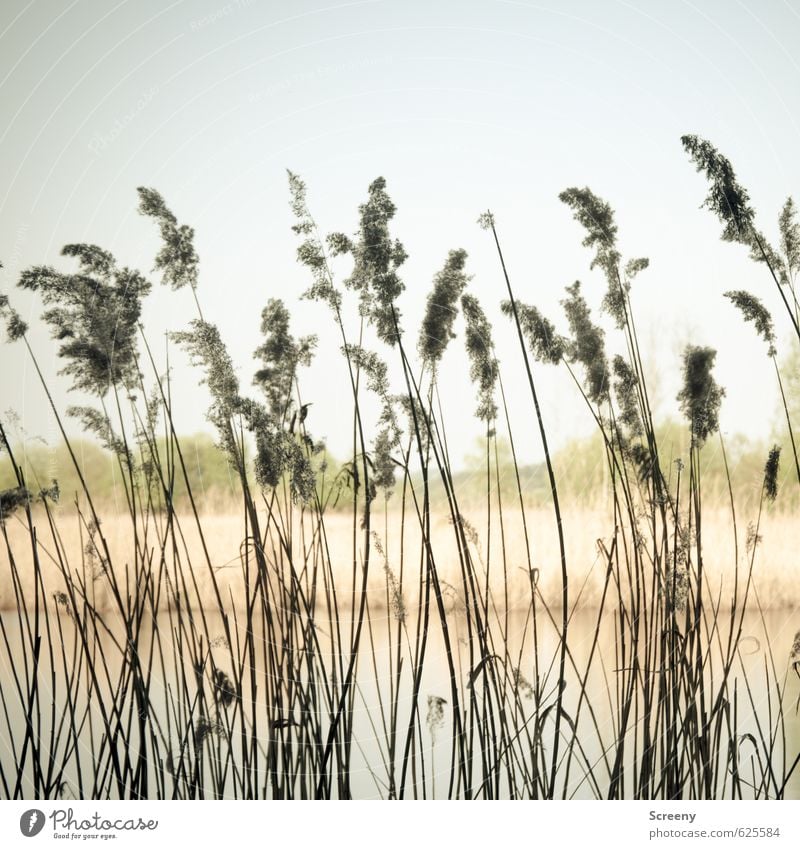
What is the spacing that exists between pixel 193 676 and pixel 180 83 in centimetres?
109

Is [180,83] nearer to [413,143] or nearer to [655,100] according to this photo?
[413,143]

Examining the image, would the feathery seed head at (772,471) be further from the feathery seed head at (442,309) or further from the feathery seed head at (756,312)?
the feathery seed head at (442,309)

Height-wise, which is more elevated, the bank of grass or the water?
the bank of grass

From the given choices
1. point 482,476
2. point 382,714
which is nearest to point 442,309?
point 482,476

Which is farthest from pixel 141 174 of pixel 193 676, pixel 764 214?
pixel 764 214

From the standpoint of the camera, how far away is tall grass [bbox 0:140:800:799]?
1353 mm

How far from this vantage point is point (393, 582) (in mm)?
1354

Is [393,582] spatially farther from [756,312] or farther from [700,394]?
[756,312]
